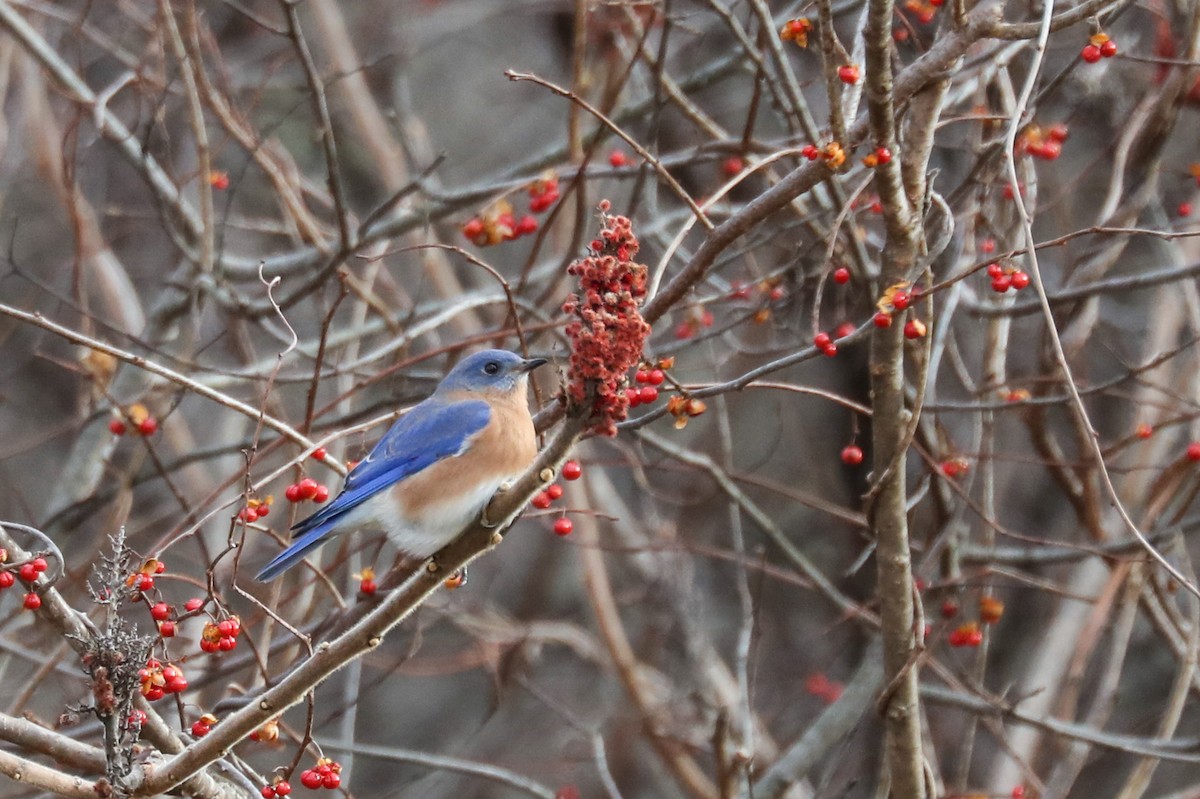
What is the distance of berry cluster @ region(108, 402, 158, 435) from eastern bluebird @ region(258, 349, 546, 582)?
0.95 metres

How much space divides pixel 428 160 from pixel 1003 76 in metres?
5.63

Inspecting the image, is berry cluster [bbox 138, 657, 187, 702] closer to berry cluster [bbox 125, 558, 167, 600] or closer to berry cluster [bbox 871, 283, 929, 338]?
berry cluster [bbox 125, 558, 167, 600]

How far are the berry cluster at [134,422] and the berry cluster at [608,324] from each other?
2909 millimetres

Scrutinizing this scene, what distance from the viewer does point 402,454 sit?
184 inches

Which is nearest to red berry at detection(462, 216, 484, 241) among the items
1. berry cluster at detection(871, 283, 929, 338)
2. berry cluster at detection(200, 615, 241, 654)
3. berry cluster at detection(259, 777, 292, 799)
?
berry cluster at detection(871, 283, 929, 338)

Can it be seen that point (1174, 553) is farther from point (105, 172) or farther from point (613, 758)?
point (105, 172)

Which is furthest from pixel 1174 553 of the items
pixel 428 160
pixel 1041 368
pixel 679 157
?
pixel 428 160

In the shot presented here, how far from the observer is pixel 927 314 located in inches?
164

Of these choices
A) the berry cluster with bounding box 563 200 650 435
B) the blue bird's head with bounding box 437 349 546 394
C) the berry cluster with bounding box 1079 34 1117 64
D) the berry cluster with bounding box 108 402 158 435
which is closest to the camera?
the berry cluster with bounding box 563 200 650 435

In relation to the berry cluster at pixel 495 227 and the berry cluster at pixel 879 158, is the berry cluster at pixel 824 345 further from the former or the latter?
the berry cluster at pixel 495 227

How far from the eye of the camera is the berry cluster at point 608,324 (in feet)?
8.21

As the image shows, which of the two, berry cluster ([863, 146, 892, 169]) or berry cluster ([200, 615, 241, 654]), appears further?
berry cluster ([863, 146, 892, 169])

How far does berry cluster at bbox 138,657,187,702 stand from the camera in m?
3.24

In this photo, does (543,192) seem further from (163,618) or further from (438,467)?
(163,618)
